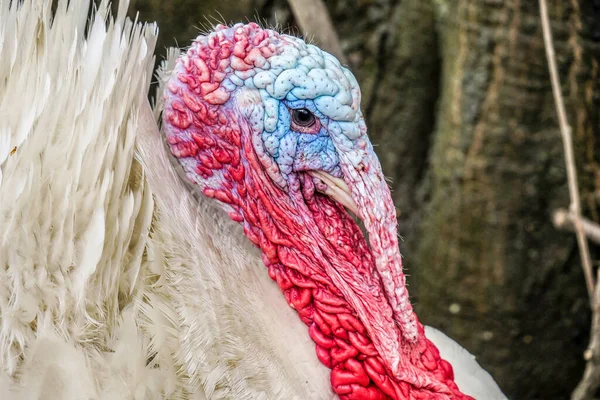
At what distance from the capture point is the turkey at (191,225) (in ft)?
5.32

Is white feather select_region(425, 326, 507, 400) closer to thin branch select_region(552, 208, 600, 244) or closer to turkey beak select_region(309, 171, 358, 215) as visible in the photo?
turkey beak select_region(309, 171, 358, 215)

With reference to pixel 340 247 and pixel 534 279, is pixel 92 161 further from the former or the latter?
pixel 534 279

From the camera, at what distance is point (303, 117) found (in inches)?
72.0

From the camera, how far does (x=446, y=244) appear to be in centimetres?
366

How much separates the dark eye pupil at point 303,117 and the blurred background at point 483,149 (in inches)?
64.1

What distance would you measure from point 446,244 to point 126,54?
7.30 ft

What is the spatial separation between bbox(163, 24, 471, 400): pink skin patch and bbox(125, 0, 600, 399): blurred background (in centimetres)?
143

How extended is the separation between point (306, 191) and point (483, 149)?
6.04 feet

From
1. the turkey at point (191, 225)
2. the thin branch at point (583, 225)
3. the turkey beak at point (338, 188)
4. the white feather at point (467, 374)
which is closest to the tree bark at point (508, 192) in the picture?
the thin branch at point (583, 225)

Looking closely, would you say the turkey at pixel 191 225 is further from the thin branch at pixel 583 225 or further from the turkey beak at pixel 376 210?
the thin branch at pixel 583 225

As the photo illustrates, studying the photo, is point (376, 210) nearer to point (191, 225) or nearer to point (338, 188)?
point (338, 188)

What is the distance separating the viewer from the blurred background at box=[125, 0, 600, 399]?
3.47 m

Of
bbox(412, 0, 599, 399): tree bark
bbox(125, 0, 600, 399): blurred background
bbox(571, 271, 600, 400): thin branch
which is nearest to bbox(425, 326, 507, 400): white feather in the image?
bbox(571, 271, 600, 400): thin branch

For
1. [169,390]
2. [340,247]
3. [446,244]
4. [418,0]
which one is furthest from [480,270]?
[169,390]
